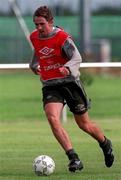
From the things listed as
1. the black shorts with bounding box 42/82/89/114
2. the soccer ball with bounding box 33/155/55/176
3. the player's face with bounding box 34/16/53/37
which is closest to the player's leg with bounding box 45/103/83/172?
the black shorts with bounding box 42/82/89/114

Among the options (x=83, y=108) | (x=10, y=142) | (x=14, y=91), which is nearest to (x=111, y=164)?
(x=83, y=108)

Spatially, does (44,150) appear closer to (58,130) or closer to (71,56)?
(58,130)

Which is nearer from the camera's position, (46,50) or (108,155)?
(46,50)

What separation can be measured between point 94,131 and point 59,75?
859 mm

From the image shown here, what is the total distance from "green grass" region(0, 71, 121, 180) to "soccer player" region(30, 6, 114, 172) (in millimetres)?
510

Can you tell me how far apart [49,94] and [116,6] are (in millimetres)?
34970

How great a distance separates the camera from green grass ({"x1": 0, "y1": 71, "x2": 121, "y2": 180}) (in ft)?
37.8

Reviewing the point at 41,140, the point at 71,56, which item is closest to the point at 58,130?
the point at 71,56

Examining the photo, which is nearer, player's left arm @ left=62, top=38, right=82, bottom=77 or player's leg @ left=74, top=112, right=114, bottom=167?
player's left arm @ left=62, top=38, right=82, bottom=77

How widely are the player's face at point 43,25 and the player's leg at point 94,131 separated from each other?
1145mm

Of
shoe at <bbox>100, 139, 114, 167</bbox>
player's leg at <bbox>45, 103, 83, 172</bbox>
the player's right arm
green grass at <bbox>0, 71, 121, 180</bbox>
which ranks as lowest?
green grass at <bbox>0, 71, 121, 180</bbox>

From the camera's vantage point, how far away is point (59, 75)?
1141 centimetres

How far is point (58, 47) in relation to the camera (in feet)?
37.3

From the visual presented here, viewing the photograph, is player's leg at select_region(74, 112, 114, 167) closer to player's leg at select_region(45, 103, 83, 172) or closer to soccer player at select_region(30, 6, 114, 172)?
soccer player at select_region(30, 6, 114, 172)
